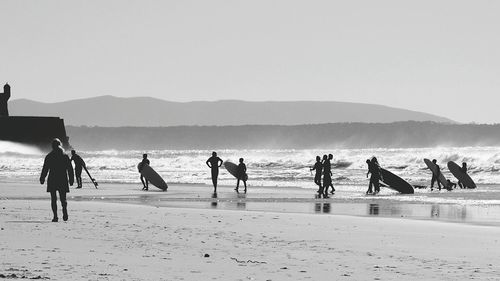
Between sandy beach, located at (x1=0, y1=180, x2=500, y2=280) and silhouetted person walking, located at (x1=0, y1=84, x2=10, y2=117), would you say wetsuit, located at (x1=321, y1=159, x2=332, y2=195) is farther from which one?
silhouetted person walking, located at (x1=0, y1=84, x2=10, y2=117)

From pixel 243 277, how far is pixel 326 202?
15.1m

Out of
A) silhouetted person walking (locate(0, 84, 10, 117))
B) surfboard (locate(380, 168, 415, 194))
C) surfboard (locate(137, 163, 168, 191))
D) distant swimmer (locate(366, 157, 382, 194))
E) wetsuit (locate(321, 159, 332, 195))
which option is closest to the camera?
wetsuit (locate(321, 159, 332, 195))

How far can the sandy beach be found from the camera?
9359mm

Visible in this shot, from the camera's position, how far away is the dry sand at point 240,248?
9352 millimetres

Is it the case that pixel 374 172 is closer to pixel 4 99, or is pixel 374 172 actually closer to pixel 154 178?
pixel 154 178

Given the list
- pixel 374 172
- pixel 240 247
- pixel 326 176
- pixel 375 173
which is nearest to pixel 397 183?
pixel 375 173

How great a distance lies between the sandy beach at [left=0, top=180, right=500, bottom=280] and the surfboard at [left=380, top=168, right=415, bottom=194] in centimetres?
1275

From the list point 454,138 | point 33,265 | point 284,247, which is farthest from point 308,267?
point 454,138

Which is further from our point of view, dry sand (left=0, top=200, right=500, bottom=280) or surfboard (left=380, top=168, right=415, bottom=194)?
surfboard (left=380, top=168, right=415, bottom=194)

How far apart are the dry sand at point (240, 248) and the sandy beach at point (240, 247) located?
1 cm

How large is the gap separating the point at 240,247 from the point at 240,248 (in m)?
0.12

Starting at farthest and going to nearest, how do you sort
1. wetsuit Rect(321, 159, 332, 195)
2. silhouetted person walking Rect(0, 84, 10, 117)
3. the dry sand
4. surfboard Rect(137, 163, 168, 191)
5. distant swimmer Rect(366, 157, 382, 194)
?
A: 1. silhouetted person walking Rect(0, 84, 10, 117)
2. surfboard Rect(137, 163, 168, 191)
3. distant swimmer Rect(366, 157, 382, 194)
4. wetsuit Rect(321, 159, 332, 195)
5. the dry sand

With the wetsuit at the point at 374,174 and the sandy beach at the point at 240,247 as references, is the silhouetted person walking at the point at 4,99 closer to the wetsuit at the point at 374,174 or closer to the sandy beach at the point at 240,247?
the wetsuit at the point at 374,174

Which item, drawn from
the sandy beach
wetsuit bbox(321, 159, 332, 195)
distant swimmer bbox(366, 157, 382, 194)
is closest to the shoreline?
wetsuit bbox(321, 159, 332, 195)
